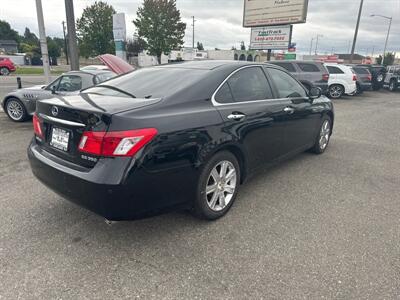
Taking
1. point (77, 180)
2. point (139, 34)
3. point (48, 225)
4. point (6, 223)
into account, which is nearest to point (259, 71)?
point (77, 180)

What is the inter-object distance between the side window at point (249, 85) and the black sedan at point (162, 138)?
0.04 ft

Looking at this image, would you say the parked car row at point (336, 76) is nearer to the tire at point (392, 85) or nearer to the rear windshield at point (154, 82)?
the tire at point (392, 85)

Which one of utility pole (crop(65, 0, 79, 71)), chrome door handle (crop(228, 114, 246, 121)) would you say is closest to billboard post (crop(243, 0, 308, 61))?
utility pole (crop(65, 0, 79, 71))

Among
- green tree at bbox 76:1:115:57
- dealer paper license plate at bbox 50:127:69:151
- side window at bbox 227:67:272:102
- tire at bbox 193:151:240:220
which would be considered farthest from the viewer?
green tree at bbox 76:1:115:57

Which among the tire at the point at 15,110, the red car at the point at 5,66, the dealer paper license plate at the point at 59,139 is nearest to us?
the dealer paper license plate at the point at 59,139

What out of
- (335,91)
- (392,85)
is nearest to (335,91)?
(335,91)

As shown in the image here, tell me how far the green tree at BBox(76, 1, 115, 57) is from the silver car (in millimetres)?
36198

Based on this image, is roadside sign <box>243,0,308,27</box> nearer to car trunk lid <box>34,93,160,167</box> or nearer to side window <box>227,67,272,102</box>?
side window <box>227,67,272,102</box>

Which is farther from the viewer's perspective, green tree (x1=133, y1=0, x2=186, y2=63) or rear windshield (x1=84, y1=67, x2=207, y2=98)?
green tree (x1=133, y1=0, x2=186, y2=63)

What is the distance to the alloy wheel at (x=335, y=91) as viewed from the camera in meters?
15.1

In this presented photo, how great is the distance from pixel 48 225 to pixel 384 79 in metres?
23.0

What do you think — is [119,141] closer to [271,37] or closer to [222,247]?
[222,247]

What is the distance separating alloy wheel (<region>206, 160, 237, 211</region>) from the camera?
9.40 ft

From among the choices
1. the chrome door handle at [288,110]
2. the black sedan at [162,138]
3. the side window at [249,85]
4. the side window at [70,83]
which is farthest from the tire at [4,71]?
the chrome door handle at [288,110]
